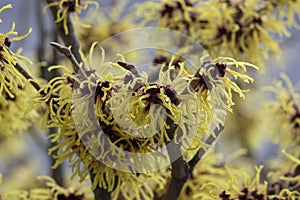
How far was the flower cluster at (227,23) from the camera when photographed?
1319 millimetres

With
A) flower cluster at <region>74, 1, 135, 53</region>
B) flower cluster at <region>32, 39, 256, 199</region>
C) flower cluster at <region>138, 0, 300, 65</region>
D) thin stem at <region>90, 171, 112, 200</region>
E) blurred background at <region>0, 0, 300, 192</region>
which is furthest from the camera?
flower cluster at <region>74, 1, 135, 53</region>

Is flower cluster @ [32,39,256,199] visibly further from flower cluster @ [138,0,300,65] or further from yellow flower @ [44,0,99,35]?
flower cluster @ [138,0,300,65]

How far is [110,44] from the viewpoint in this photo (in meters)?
1.68

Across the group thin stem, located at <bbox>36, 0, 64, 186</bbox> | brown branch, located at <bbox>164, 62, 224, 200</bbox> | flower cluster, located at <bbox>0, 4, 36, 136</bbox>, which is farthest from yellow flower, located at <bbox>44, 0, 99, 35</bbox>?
brown branch, located at <bbox>164, 62, 224, 200</bbox>

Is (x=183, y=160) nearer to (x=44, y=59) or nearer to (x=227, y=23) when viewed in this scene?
(x=227, y=23)

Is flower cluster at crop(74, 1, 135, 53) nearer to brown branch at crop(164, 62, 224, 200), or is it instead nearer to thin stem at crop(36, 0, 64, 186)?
thin stem at crop(36, 0, 64, 186)

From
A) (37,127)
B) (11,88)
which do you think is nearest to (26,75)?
(11,88)

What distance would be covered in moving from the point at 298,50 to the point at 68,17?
1147 mm

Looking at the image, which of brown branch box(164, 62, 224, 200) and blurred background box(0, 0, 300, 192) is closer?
brown branch box(164, 62, 224, 200)

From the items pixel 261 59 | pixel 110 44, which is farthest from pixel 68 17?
pixel 110 44

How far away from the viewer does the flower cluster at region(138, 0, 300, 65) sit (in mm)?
1319

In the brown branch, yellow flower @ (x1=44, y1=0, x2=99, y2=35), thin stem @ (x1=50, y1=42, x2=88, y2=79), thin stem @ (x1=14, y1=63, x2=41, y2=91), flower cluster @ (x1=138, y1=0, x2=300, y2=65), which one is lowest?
the brown branch

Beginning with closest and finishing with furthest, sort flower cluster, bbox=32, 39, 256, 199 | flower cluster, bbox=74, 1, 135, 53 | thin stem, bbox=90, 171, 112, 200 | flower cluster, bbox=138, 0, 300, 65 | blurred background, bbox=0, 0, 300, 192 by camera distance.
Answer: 1. flower cluster, bbox=32, 39, 256, 199
2. thin stem, bbox=90, 171, 112, 200
3. flower cluster, bbox=138, 0, 300, 65
4. blurred background, bbox=0, 0, 300, 192
5. flower cluster, bbox=74, 1, 135, 53

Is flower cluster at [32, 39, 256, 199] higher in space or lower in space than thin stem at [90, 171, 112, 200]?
higher
